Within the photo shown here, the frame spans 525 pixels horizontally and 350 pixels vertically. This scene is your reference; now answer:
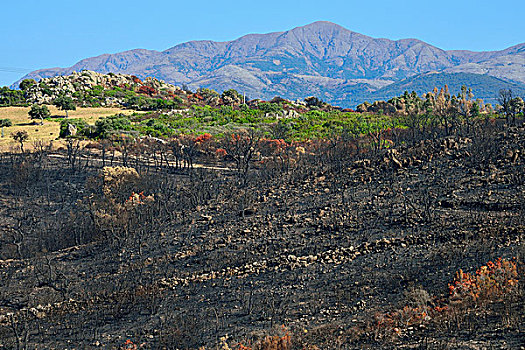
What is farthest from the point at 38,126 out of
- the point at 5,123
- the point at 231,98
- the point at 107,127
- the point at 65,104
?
the point at 231,98

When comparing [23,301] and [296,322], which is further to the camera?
[23,301]

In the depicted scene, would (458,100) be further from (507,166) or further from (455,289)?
(455,289)

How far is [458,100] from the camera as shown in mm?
46969

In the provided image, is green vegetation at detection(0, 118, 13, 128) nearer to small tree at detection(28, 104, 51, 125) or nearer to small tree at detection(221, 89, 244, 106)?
small tree at detection(28, 104, 51, 125)

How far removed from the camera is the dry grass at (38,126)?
131 ft

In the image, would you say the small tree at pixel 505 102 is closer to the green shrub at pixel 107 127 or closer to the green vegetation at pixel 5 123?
the green shrub at pixel 107 127

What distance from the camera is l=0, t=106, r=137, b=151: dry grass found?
39.9 meters

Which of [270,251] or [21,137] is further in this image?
[21,137]

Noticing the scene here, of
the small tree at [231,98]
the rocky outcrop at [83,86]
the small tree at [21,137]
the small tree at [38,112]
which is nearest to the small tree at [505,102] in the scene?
the small tree at [21,137]

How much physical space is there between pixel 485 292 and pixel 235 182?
16666mm

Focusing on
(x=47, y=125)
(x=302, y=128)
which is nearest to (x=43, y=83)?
(x=47, y=125)

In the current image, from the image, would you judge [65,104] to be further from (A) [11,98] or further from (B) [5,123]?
(A) [11,98]

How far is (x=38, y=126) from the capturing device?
154 feet

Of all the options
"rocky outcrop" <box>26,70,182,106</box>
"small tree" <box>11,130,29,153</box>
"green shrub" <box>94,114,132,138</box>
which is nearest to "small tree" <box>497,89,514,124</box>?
"green shrub" <box>94,114,132,138</box>
